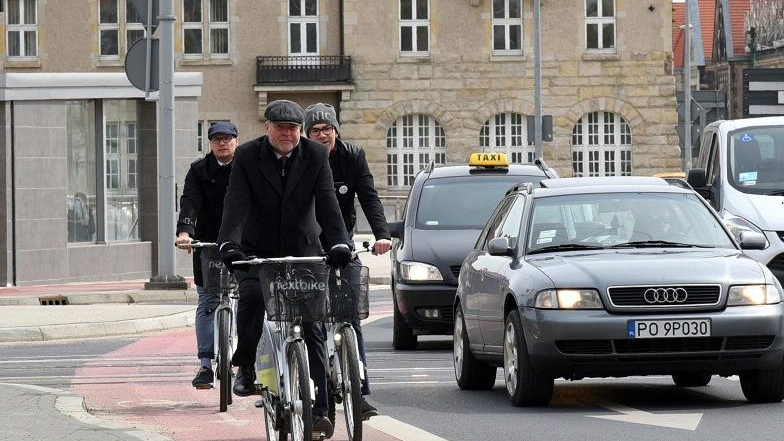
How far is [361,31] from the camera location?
6078cm

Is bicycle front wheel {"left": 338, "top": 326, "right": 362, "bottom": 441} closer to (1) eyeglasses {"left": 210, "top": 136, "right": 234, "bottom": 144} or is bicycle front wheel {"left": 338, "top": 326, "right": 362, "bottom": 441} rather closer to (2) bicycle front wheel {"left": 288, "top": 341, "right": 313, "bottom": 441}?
(2) bicycle front wheel {"left": 288, "top": 341, "right": 313, "bottom": 441}

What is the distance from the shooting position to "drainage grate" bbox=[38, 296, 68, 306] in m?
23.9

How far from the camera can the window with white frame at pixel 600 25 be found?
203ft

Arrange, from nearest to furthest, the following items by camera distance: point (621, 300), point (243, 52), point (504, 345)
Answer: point (621, 300) → point (504, 345) → point (243, 52)

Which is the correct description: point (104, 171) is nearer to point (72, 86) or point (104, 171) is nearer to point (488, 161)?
point (72, 86)

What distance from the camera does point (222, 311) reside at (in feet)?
38.6

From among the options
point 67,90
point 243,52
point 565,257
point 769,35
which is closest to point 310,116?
point 565,257

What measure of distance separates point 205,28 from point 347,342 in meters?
52.0

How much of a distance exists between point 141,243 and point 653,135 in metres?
35.1

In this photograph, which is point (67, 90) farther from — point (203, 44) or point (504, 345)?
point (203, 44)

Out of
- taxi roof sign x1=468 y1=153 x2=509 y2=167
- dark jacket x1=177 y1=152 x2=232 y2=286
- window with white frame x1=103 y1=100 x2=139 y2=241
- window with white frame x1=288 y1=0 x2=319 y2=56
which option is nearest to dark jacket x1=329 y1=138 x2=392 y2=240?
dark jacket x1=177 y1=152 x2=232 y2=286

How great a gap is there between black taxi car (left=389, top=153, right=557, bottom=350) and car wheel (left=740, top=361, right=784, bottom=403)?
495cm

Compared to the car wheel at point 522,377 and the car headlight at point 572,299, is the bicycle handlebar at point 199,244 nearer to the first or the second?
the car wheel at point 522,377

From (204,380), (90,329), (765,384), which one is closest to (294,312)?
(204,380)
